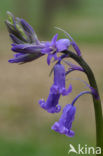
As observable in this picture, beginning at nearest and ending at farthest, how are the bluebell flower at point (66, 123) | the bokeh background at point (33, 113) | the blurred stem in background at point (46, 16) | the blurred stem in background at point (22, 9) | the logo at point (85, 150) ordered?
1. the logo at point (85, 150)
2. the bluebell flower at point (66, 123)
3. the bokeh background at point (33, 113)
4. the blurred stem in background at point (46, 16)
5. the blurred stem in background at point (22, 9)

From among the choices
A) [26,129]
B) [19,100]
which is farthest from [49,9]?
[26,129]

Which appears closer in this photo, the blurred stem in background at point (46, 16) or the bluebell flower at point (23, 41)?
the bluebell flower at point (23, 41)

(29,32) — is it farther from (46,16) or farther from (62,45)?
(46,16)

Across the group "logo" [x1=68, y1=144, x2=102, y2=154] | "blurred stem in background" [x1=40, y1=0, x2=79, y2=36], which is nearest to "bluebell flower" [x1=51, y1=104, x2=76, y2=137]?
"logo" [x1=68, y1=144, x2=102, y2=154]

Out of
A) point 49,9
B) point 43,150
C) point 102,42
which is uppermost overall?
point 49,9

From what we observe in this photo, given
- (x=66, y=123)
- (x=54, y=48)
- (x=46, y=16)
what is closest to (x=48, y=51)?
(x=54, y=48)

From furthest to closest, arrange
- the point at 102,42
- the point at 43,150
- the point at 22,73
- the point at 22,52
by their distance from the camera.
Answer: the point at 102,42, the point at 22,73, the point at 43,150, the point at 22,52

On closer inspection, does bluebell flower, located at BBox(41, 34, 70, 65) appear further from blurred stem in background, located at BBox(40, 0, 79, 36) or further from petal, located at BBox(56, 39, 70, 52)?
blurred stem in background, located at BBox(40, 0, 79, 36)

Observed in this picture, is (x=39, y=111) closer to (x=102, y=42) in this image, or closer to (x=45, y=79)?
(x=45, y=79)

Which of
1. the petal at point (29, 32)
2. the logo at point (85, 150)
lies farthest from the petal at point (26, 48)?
the logo at point (85, 150)

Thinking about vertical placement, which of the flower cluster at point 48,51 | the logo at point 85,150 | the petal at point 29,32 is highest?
the petal at point 29,32

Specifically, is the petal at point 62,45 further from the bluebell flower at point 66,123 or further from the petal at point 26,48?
the bluebell flower at point 66,123
